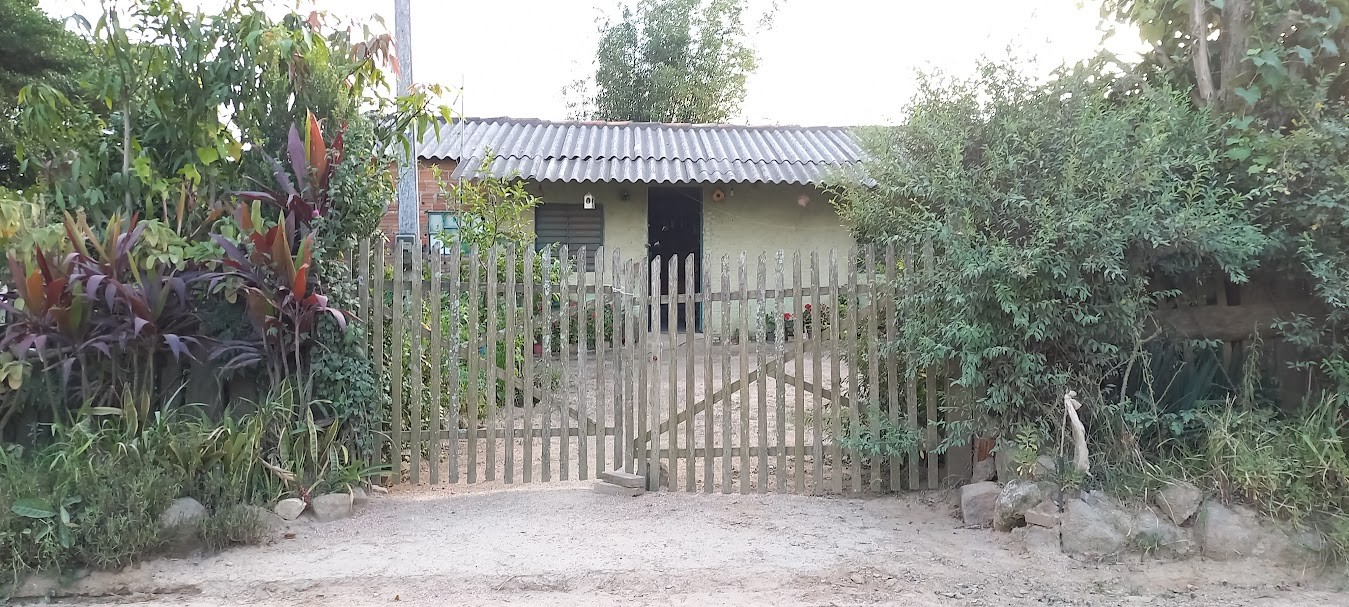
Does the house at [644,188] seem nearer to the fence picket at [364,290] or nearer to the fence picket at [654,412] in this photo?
the fence picket at [364,290]

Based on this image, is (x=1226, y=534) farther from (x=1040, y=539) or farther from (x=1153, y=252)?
(x=1153, y=252)

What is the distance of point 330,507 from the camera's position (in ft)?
14.4

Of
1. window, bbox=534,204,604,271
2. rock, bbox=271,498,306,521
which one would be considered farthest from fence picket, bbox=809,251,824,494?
window, bbox=534,204,604,271

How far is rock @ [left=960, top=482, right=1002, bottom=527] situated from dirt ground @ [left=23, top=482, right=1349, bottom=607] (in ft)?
0.36

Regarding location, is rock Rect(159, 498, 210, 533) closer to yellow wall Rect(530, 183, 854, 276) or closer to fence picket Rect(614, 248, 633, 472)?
fence picket Rect(614, 248, 633, 472)

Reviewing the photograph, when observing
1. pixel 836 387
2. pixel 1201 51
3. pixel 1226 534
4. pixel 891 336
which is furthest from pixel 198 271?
pixel 1201 51

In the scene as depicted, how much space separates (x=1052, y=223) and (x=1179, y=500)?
56.4 inches

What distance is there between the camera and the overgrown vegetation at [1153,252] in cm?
382

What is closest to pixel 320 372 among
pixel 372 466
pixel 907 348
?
pixel 372 466

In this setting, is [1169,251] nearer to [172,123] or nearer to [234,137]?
[234,137]

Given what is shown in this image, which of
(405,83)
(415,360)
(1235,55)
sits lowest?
(415,360)

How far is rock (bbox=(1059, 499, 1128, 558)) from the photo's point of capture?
3795mm

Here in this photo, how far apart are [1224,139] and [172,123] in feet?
19.1

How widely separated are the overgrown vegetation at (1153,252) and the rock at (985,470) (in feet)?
0.94
